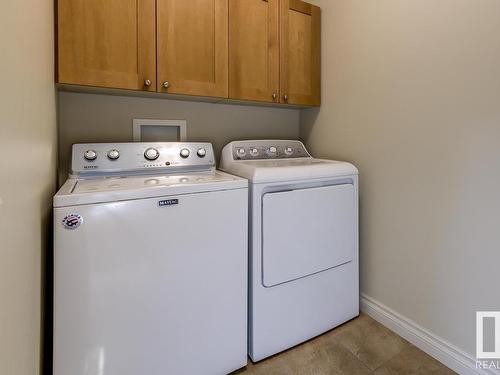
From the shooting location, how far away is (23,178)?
0.76m

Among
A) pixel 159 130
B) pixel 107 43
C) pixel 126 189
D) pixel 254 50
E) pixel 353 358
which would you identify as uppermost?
pixel 254 50

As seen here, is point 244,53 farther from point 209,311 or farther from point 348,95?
point 209,311

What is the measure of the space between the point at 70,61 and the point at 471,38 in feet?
5.92

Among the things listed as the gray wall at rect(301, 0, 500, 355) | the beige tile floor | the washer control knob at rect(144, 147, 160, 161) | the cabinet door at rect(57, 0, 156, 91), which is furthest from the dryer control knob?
the beige tile floor

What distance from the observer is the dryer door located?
Answer: 54.1 inches

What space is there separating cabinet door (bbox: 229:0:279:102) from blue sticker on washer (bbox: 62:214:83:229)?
1.07 m

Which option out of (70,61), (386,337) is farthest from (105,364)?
(386,337)

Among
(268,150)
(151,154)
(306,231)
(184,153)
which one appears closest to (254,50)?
(268,150)

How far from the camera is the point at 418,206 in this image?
4.83 feet

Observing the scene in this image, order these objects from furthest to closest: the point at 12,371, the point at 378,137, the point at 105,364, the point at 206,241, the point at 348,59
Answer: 1. the point at 348,59
2. the point at 378,137
3. the point at 206,241
4. the point at 105,364
5. the point at 12,371

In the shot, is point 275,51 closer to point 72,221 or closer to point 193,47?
point 193,47

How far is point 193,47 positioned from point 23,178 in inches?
43.5

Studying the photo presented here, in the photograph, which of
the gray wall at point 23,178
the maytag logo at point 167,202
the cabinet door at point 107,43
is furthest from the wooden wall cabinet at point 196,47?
the maytag logo at point 167,202

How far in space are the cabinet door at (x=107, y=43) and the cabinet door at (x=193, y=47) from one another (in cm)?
6
